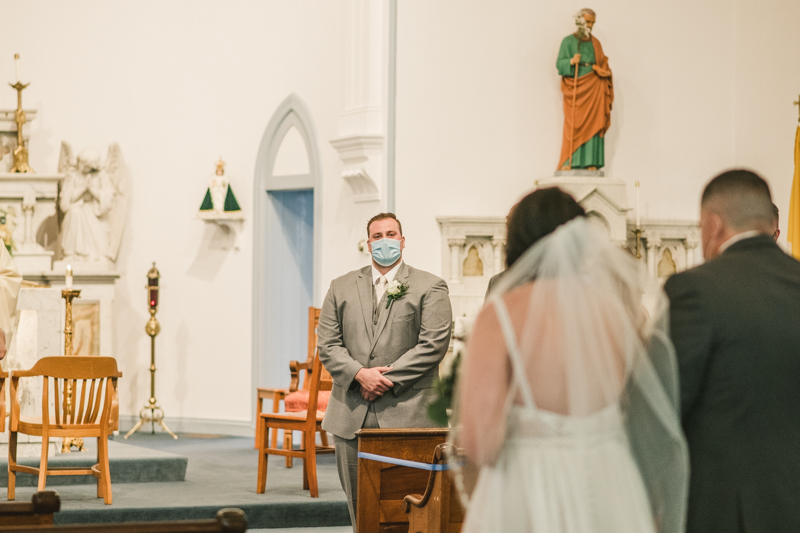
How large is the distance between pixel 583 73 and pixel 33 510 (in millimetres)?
6407

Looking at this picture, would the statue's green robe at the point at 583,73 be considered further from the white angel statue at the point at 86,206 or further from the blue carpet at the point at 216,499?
the white angel statue at the point at 86,206

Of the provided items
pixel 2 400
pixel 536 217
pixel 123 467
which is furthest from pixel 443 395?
Answer: pixel 123 467

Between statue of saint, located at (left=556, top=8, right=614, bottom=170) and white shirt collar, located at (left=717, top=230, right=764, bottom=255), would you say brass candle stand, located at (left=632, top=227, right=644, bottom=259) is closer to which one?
statue of saint, located at (left=556, top=8, right=614, bottom=170)

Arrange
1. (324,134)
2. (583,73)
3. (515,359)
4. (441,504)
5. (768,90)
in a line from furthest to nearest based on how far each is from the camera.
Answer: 1. (324,134)
2. (768,90)
3. (583,73)
4. (441,504)
5. (515,359)

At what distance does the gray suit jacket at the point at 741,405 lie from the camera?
7.17 feet

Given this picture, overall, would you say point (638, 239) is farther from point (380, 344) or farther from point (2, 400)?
point (2, 400)

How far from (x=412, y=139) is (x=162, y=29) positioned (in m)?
3.55

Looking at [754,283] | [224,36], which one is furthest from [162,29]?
[754,283]

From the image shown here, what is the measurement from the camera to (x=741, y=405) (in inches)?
86.5

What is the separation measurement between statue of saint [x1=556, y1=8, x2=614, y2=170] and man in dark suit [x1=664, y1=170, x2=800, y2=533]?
577cm

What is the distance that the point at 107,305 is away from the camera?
9070 millimetres

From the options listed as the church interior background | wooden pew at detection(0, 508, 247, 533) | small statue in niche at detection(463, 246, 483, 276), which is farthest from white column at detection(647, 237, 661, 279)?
wooden pew at detection(0, 508, 247, 533)

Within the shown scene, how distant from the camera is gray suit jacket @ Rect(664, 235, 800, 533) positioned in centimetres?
219

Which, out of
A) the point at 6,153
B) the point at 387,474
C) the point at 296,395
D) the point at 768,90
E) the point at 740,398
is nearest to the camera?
the point at 740,398
